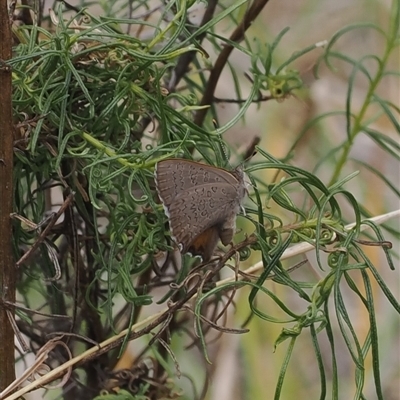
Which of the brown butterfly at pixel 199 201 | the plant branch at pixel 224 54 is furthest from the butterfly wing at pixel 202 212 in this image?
the plant branch at pixel 224 54

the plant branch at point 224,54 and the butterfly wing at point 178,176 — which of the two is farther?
the plant branch at point 224,54

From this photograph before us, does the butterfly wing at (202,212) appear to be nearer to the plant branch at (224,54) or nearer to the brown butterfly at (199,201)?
the brown butterfly at (199,201)

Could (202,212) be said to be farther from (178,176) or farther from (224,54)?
(224,54)

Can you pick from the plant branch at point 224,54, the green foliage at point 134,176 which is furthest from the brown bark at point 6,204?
the plant branch at point 224,54

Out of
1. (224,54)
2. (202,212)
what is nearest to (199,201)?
(202,212)

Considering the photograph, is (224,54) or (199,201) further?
(224,54)

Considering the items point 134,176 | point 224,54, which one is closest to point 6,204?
point 134,176

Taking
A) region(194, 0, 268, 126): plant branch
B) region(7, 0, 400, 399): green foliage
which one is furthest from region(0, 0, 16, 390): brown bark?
region(194, 0, 268, 126): plant branch

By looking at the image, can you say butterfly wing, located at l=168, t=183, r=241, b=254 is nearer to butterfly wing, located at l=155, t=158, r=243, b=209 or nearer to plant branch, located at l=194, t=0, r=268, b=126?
butterfly wing, located at l=155, t=158, r=243, b=209

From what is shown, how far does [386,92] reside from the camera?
Result: 1291 millimetres

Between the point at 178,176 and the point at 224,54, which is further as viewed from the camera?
the point at 224,54

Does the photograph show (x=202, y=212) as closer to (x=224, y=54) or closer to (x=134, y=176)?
(x=134, y=176)

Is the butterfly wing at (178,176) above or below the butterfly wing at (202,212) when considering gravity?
above

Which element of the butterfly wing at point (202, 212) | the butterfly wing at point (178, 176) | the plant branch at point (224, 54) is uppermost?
the plant branch at point (224, 54)
